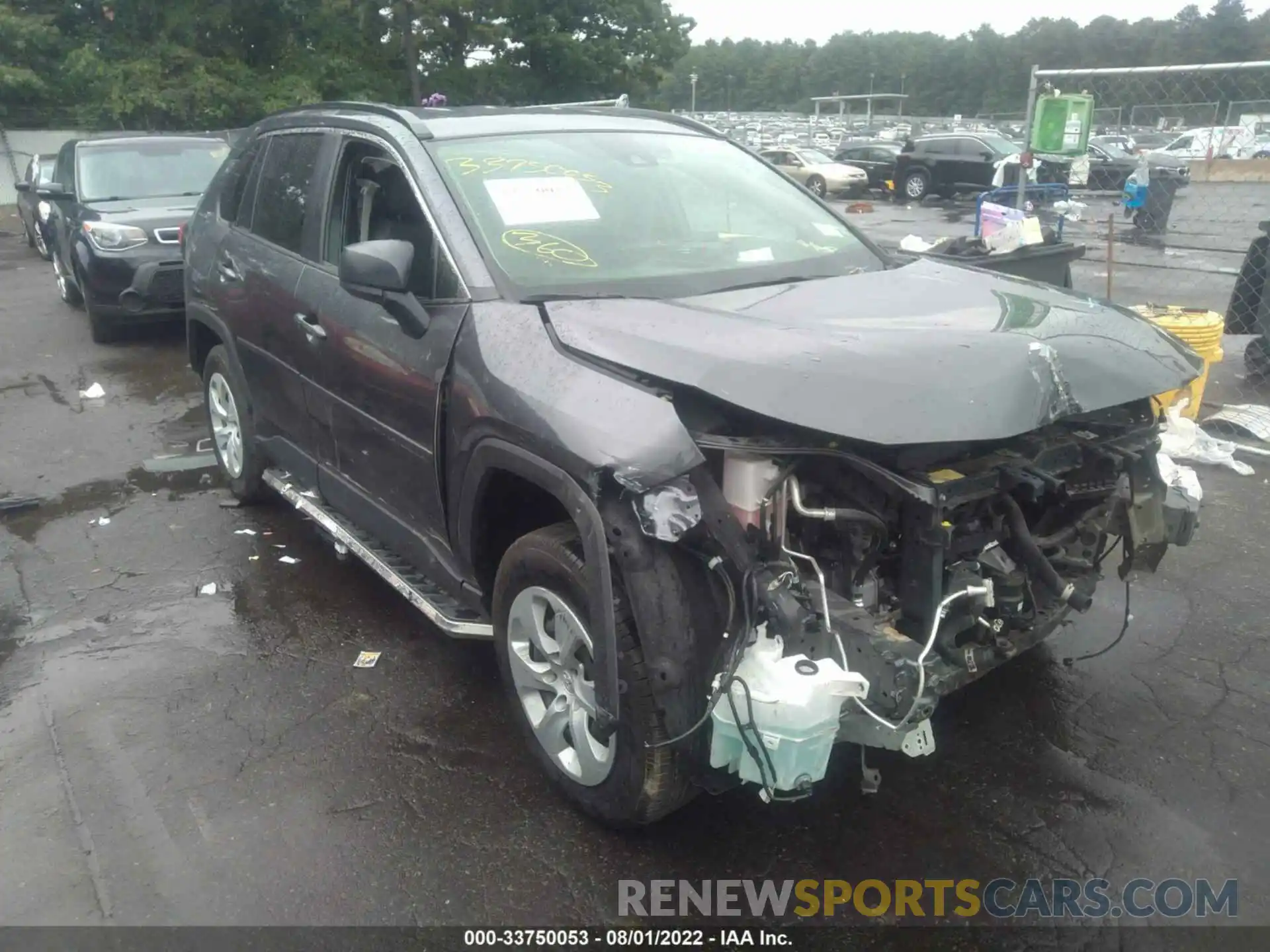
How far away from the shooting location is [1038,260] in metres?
5.96

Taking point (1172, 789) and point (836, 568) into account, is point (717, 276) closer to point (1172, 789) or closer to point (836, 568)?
point (836, 568)

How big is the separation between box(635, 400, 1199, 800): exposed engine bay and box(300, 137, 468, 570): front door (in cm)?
112

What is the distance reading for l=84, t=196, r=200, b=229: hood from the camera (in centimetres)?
920

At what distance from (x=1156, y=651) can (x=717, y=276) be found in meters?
2.33

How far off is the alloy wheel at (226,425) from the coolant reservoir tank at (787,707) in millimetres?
3571

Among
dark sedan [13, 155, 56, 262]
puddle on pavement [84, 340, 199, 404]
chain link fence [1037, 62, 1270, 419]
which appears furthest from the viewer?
dark sedan [13, 155, 56, 262]

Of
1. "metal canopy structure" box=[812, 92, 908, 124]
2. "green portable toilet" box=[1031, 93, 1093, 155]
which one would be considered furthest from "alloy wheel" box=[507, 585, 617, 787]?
"metal canopy structure" box=[812, 92, 908, 124]

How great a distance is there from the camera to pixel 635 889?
2770mm

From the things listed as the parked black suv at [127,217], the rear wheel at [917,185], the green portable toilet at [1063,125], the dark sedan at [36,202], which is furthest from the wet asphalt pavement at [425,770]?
the rear wheel at [917,185]

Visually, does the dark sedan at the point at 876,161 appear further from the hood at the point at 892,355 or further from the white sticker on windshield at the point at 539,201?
the hood at the point at 892,355

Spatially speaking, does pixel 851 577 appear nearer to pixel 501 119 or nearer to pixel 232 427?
pixel 501 119

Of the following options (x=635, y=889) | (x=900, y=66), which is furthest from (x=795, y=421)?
(x=900, y=66)

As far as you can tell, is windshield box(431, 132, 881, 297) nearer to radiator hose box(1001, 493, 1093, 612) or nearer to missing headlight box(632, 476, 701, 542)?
missing headlight box(632, 476, 701, 542)

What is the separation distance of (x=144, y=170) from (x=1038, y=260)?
877cm
